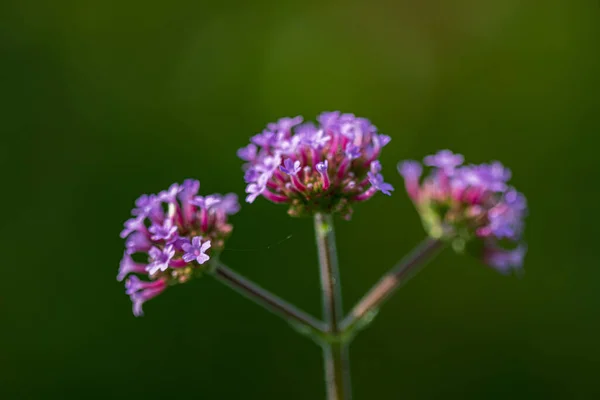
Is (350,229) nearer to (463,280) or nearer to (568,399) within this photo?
(463,280)

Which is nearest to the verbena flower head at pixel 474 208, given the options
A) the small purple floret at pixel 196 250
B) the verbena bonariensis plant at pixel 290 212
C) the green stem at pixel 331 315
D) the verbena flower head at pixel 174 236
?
the verbena bonariensis plant at pixel 290 212

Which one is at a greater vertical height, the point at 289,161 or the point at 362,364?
the point at 289,161

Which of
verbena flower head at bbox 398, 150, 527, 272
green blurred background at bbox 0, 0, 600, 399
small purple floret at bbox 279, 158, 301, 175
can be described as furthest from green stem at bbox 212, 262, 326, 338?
green blurred background at bbox 0, 0, 600, 399

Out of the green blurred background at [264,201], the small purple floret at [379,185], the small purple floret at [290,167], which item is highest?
the small purple floret at [290,167]

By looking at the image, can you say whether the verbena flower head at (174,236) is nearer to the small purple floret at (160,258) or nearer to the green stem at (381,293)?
the small purple floret at (160,258)

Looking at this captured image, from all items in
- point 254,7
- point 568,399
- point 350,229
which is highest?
point 254,7

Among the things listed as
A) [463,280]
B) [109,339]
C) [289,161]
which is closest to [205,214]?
[289,161]

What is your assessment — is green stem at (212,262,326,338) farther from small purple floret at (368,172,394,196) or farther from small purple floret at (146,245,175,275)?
small purple floret at (368,172,394,196)
